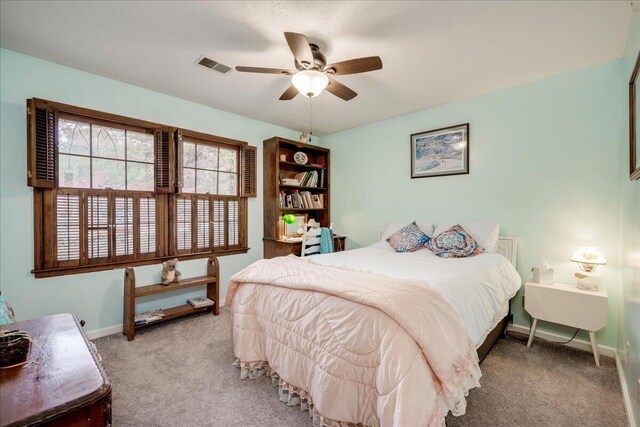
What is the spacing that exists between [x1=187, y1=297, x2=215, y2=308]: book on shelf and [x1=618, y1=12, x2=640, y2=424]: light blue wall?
3.43 metres

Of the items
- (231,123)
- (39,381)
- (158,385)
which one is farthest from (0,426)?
(231,123)

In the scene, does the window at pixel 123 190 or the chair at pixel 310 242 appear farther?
the chair at pixel 310 242

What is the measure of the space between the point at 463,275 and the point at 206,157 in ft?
10.1

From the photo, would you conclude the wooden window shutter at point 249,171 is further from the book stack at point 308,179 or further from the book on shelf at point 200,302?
the book on shelf at point 200,302

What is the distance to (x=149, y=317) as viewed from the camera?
2836 mm

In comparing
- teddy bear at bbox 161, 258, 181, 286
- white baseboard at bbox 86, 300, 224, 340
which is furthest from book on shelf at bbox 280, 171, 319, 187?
white baseboard at bbox 86, 300, 224, 340

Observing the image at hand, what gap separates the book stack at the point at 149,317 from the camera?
9.05 ft

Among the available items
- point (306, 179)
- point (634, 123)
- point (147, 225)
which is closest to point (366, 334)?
point (634, 123)

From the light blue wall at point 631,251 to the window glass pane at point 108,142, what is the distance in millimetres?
4102

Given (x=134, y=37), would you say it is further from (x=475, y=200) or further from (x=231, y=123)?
(x=475, y=200)

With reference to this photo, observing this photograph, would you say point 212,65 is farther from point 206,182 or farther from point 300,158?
point 300,158

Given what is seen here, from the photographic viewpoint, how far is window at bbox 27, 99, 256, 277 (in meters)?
2.41

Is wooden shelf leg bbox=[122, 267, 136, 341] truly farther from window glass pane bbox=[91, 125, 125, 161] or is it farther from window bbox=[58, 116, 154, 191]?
window glass pane bbox=[91, 125, 125, 161]

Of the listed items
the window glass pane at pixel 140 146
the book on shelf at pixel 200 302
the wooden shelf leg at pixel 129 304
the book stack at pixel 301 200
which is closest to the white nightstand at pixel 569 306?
the book stack at pixel 301 200
